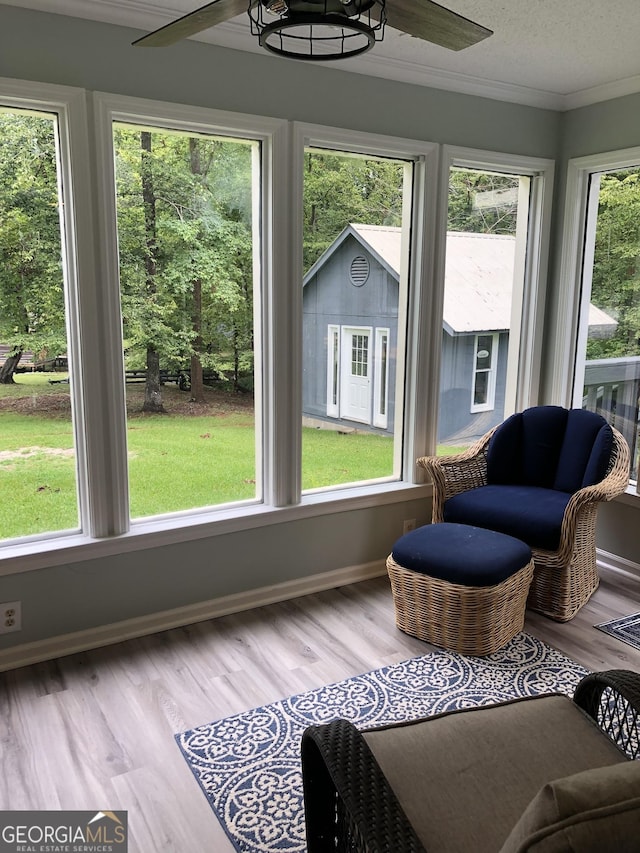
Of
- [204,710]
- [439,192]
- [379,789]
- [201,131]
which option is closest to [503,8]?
[439,192]

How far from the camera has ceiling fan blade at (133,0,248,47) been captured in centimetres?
159

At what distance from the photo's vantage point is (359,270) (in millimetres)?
3678

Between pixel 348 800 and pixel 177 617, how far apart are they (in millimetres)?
2035

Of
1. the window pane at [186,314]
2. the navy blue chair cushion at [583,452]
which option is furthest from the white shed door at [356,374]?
the navy blue chair cushion at [583,452]

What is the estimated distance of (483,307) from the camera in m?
4.12

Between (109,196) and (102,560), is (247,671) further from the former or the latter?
(109,196)

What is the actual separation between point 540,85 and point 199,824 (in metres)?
3.85

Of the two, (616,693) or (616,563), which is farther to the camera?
(616,563)

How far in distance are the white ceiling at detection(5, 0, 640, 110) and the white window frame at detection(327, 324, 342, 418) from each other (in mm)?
1298

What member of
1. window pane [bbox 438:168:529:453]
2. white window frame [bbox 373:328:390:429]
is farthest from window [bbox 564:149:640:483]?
white window frame [bbox 373:328:390:429]

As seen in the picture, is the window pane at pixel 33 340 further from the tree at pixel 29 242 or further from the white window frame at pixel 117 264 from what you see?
the white window frame at pixel 117 264

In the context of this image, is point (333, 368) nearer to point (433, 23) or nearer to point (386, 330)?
point (386, 330)

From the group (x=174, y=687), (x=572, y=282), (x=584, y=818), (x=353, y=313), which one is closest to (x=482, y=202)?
(x=572, y=282)

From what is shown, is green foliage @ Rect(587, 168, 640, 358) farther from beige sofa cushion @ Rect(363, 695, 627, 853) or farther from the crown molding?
beige sofa cushion @ Rect(363, 695, 627, 853)
